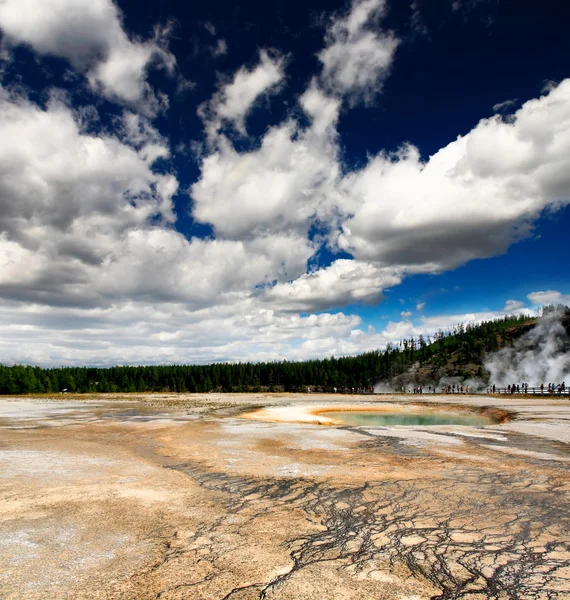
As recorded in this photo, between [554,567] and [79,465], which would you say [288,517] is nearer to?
[554,567]

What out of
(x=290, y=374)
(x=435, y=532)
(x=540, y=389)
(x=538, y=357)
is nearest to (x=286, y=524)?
(x=435, y=532)

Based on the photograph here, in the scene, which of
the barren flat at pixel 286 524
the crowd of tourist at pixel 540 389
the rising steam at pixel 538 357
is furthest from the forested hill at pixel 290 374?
the barren flat at pixel 286 524

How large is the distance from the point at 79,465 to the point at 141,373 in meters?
146

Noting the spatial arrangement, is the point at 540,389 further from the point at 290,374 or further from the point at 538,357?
the point at 290,374

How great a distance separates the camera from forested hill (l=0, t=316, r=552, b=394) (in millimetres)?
134500

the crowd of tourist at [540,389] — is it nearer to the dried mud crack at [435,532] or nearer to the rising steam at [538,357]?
the rising steam at [538,357]

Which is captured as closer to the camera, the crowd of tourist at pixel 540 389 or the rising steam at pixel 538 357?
the crowd of tourist at pixel 540 389

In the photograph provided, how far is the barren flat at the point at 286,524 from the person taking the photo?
18.3 ft

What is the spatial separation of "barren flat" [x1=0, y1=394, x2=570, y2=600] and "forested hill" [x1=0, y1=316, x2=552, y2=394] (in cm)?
12220

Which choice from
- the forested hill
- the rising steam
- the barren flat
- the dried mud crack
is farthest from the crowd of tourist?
the dried mud crack

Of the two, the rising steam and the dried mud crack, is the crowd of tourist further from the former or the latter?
the dried mud crack

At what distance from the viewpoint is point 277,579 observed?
5699 mm

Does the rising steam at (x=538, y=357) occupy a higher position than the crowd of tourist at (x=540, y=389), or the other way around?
the rising steam at (x=538, y=357)

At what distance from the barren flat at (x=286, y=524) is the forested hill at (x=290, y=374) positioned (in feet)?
401
